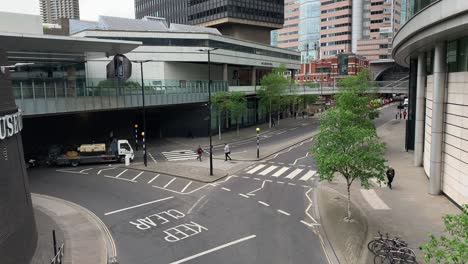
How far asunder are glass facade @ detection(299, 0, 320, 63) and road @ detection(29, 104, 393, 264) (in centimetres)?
14629

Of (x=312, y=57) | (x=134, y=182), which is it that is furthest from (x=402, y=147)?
(x=312, y=57)

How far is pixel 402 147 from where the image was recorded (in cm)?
4034

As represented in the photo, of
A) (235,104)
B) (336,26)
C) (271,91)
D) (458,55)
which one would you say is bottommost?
(235,104)

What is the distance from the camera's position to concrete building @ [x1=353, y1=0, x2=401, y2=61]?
483 ft

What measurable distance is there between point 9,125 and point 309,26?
17245 centimetres

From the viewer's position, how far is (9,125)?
605 inches

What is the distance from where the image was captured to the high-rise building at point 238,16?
263 feet

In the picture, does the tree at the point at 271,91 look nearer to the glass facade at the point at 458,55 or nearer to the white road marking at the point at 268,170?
the white road marking at the point at 268,170

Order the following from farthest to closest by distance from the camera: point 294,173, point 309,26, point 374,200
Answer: point 309,26, point 294,173, point 374,200

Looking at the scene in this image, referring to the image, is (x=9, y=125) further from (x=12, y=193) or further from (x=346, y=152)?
(x=346, y=152)

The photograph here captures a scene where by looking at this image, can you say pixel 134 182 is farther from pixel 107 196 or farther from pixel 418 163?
pixel 418 163

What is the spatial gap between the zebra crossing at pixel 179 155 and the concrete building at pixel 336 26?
130m

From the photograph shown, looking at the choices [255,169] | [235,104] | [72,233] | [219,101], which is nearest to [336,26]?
[219,101]

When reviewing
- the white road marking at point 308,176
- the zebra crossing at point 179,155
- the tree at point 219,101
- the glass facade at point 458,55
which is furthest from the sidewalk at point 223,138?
the glass facade at point 458,55
